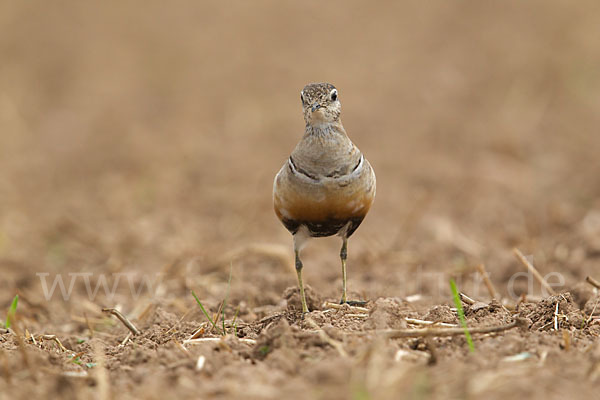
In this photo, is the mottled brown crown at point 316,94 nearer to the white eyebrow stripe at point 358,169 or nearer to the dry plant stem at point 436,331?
the white eyebrow stripe at point 358,169

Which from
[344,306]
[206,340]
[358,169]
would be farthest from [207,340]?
[358,169]

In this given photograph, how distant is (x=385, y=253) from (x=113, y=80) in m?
10.4

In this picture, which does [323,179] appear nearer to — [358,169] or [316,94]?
[358,169]

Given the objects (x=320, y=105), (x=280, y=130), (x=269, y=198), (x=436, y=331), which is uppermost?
(x=320, y=105)

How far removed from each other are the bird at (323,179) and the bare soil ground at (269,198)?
0.59 metres

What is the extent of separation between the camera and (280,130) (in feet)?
44.0

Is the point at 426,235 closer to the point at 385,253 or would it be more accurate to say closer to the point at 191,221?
the point at 385,253

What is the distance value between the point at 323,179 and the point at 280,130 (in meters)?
8.73

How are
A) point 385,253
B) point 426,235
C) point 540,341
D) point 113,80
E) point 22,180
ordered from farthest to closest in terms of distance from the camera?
point 113,80, point 22,180, point 426,235, point 385,253, point 540,341

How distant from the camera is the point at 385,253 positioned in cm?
802

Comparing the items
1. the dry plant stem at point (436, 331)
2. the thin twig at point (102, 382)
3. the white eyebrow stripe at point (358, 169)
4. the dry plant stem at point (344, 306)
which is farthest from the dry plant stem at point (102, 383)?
the white eyebrow stripe at point (358, 169)

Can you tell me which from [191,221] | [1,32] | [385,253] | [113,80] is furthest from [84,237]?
[1,32]

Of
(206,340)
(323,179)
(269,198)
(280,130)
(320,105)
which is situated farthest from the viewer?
(280,130)

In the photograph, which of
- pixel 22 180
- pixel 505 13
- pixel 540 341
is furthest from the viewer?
pixel 505 13
